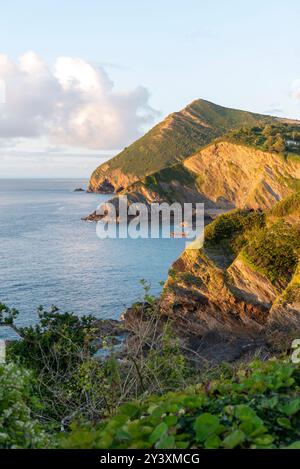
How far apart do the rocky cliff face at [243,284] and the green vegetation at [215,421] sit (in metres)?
22.8

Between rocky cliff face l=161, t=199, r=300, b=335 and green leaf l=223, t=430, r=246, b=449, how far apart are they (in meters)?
24.3

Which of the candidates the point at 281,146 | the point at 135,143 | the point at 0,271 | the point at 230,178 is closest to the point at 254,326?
the point at 0,271

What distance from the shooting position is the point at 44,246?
219ft

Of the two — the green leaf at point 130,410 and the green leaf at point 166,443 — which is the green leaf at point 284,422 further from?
the green leaf at point 130,410

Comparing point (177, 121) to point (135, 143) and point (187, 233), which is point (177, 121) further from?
point (187, 233)

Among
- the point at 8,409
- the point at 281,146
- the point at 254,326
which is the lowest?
the point at 254,326

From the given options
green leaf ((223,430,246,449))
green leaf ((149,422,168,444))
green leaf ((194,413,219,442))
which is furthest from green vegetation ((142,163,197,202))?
green leaf ((223,430,246,449))

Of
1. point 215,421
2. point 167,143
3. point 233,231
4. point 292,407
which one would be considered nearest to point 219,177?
point 167,143

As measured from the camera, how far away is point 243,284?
30672 mm

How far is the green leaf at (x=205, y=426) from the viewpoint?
434cm

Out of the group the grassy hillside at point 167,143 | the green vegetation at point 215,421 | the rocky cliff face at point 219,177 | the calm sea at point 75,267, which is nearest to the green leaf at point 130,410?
the green vegetation at point 215,421

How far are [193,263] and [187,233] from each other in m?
44.3

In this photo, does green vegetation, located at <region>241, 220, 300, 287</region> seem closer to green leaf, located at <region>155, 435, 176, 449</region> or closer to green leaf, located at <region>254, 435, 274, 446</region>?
green leaf, located at <region>254, 435, 274, 446</region>

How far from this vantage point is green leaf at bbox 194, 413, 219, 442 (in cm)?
434
